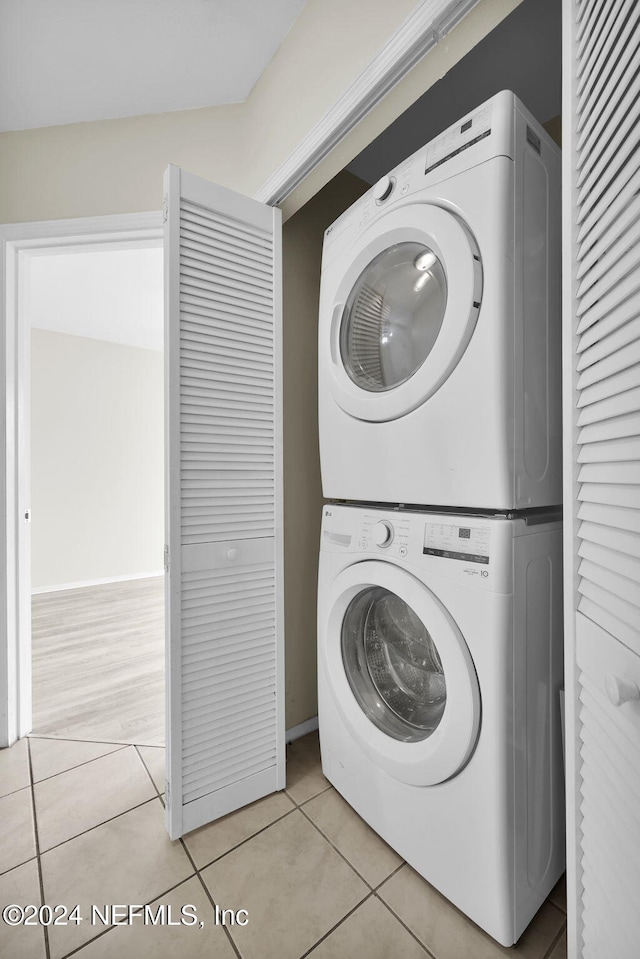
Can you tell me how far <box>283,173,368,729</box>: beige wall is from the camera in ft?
5.77

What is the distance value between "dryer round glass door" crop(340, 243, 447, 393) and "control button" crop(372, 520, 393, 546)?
0.37 meters

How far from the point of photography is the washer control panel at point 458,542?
3.12 feet

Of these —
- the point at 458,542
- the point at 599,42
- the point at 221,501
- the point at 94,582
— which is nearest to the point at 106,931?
the point at 221,501

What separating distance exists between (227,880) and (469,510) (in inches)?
44.8

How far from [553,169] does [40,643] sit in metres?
3.42

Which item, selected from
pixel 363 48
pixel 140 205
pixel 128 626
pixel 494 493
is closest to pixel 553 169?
pixel 363 48

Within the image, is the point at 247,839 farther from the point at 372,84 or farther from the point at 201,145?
the point at 201,145

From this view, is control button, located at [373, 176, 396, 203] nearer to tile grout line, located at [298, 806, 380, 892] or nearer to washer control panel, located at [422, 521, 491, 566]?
washer control panel, located at [422, 521, 491, 566]

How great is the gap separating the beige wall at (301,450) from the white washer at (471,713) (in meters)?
0.54

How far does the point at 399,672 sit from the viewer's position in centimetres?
129

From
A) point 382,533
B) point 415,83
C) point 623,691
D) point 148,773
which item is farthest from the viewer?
point 148,773

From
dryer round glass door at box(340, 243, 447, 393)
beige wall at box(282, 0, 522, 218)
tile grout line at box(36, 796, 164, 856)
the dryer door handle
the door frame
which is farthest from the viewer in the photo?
the door frame

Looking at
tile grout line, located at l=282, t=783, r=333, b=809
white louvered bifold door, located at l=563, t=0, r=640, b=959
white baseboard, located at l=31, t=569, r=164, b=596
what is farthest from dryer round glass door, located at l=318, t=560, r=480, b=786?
white baseboard, located at l=31, t=569, r=164, b=596

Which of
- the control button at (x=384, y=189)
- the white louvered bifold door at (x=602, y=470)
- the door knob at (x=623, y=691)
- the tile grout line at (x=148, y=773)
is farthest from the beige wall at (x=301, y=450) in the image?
the door knob at (x=623, y=691)
